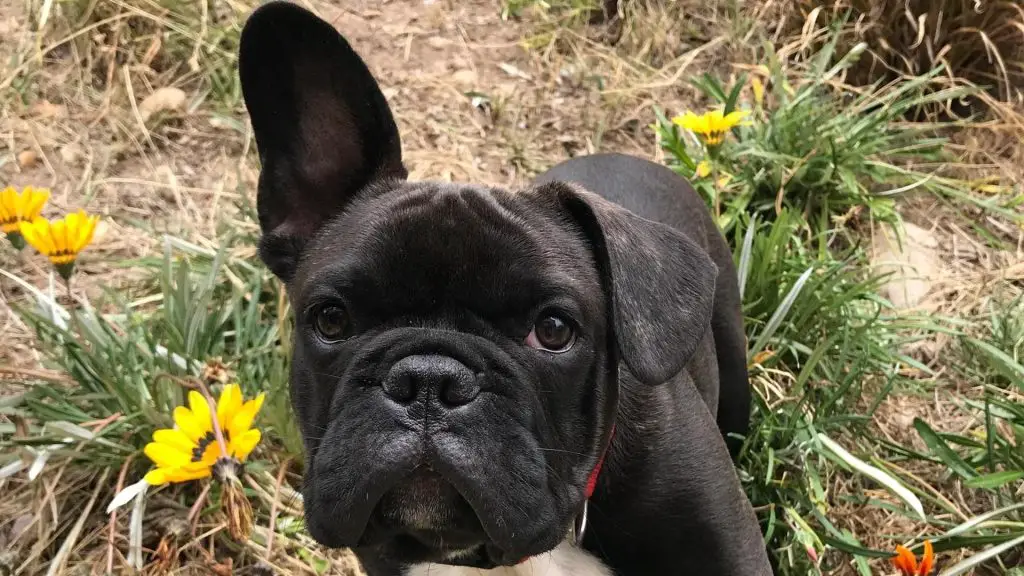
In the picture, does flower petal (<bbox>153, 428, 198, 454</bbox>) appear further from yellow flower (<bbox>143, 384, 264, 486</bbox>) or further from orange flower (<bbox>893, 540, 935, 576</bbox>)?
orange flower (<bbox>893, 540, 935, 576</bbox>)

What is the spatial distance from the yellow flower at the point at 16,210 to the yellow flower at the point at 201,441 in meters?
1.08

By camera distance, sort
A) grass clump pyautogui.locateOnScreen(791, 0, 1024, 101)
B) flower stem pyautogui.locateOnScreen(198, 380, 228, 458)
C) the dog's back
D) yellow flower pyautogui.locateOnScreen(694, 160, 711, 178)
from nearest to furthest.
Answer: flower stem pyautogui.locateOnScreen(198, 380, 228, 458) < the dog's back < yellow flower pyautogui.locateOnScreen(694, 160, 711, 178) < grass clump pyautogui.locateOnScreen(791, 0, 1024, 101)

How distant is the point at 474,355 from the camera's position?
1908 millimetres

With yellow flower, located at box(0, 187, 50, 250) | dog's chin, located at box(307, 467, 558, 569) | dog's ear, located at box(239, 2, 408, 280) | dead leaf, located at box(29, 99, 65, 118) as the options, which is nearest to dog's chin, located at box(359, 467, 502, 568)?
dog's chin, located at box(307, 467, 558, 569)

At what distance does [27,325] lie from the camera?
12.5 feet

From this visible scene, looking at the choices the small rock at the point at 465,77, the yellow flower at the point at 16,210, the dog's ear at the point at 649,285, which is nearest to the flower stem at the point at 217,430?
the dog's ear at the point at 649,285

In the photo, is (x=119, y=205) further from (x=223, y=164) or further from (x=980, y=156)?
(x=980, y=156)

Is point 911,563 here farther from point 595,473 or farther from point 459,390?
point 459,390

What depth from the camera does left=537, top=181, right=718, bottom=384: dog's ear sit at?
2.03m

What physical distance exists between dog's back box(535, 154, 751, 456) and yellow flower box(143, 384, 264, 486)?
1.39m

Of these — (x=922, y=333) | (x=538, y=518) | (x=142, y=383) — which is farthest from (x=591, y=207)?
(x=922, y=333)

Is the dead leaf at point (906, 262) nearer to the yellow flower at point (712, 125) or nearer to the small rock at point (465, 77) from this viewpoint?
the yellow flower at point (712, 125)

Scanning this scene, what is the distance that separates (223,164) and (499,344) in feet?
11.3

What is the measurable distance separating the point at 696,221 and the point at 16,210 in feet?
7.63
